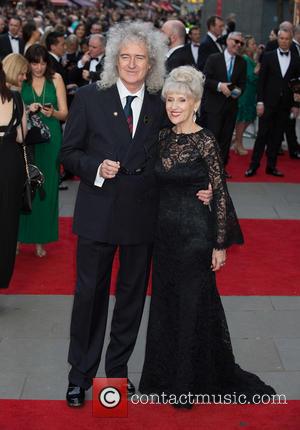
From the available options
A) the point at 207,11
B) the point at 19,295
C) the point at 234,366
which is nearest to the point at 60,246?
the point at 19,295

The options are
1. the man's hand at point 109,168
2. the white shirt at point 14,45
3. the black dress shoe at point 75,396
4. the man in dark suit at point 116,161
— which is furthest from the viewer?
the white shirt at point 14,45

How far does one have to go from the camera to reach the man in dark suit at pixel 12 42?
13477 mm

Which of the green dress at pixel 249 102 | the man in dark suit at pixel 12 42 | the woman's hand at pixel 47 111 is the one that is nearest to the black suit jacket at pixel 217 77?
the green dress at pixel 249 102

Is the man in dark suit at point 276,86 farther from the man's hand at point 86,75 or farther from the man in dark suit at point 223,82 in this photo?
the man's hand at point 86,75

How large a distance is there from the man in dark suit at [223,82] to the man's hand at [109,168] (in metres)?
6.84

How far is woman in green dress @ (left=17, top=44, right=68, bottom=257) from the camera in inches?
303

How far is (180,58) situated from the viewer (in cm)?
987

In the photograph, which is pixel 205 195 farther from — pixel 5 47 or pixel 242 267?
pixel 5 47

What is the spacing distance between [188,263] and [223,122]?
21.9ft

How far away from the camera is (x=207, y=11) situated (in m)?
26.4

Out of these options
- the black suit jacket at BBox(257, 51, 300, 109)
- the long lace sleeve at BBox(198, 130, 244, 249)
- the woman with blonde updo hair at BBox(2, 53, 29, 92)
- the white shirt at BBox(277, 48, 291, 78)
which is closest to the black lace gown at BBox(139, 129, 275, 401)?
the long lace sleeve at BBox(198, 130, 244, 249)

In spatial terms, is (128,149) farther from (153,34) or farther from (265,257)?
(265,257)

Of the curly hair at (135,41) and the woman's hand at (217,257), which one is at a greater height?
the curly hair at (135,41)

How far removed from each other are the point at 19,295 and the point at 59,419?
7.30 ft
